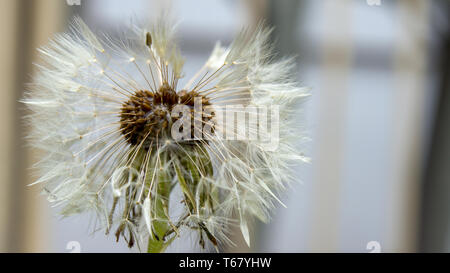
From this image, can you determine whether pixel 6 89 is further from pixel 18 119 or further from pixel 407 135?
pixel 407 135

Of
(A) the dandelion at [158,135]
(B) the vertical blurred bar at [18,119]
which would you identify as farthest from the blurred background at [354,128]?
(A) the dandelion at [158,135]

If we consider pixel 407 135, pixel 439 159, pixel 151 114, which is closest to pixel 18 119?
pixel 151 114

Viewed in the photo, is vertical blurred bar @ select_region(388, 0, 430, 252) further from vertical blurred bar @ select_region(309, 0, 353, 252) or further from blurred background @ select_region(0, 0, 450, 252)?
vertical blurred bar @ select_region(309, 0, 353, 252)

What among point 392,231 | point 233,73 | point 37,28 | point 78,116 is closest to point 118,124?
point 78,116

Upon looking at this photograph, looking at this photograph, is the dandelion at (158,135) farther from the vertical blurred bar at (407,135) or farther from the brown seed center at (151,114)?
the vertical blurred bar at (407,135)

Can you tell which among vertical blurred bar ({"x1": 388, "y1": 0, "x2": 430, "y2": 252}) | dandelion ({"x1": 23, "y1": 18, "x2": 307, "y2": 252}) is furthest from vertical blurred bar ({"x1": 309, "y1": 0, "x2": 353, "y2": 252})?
dandelion ({"x1": 23, "y1": 18, "x2": 307, "y2": 252})
